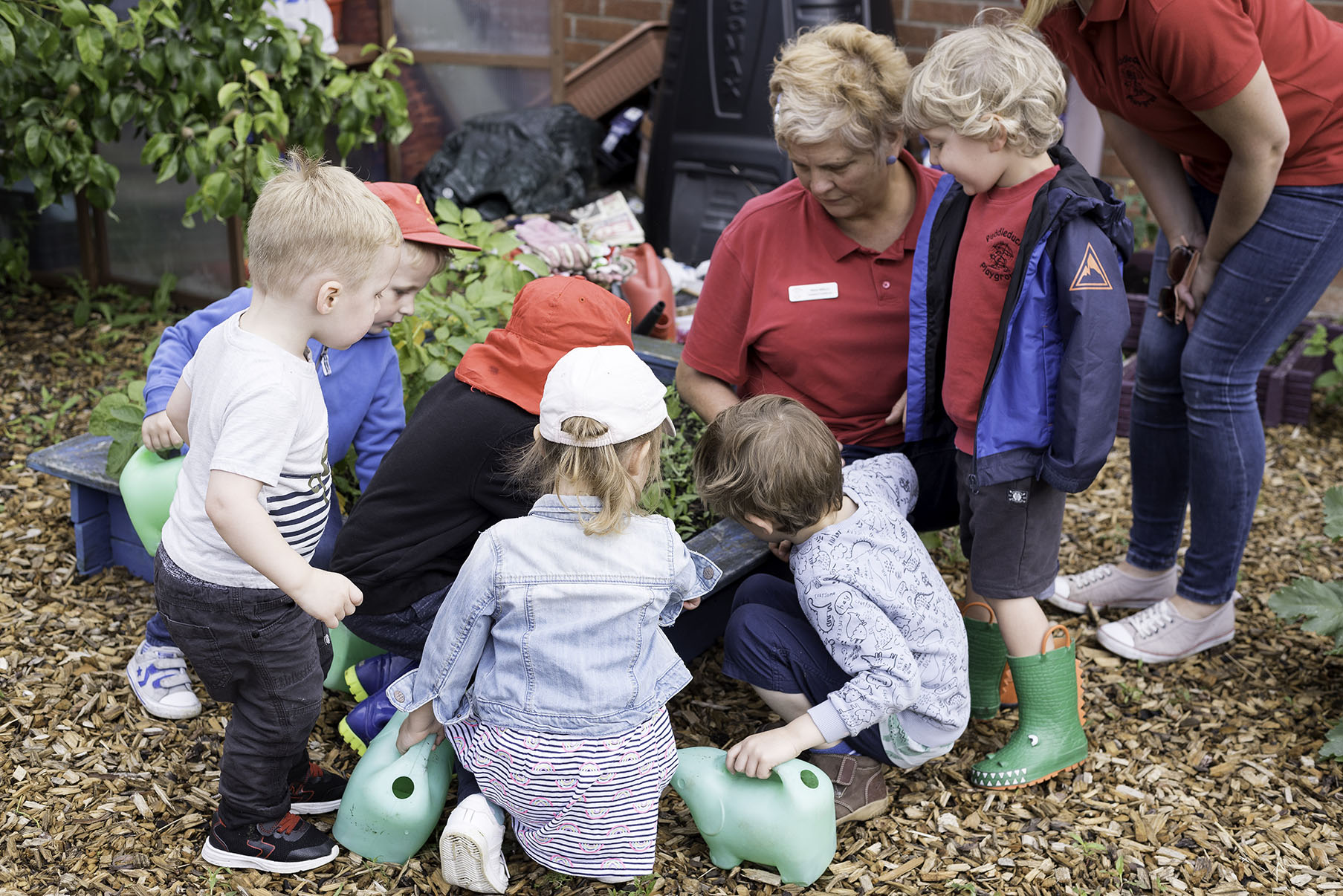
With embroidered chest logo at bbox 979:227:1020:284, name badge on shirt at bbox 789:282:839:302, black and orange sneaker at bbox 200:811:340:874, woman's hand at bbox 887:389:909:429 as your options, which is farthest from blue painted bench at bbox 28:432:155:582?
embroidered chest logo at bbox 979:227:1020:284

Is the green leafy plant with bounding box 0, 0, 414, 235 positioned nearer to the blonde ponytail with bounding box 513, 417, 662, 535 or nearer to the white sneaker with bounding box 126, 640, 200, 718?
the white sneaker with bounding box 126, 640, 200, 718

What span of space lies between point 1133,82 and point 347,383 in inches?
69.2

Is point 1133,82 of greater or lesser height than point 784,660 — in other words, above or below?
above

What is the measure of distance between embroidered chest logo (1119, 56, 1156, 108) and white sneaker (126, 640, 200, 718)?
2.36 metres

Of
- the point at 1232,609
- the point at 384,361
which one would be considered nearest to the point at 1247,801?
the point at 1232,609

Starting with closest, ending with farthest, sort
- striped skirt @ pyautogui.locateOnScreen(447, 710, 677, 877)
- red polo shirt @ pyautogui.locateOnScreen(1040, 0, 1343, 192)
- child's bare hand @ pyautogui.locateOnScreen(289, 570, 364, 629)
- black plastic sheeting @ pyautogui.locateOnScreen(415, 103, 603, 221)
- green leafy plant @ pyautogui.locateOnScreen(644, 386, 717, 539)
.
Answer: child's bare hand @ pyautogui.locateOnScreen(289, 570, 364, 629), striped skirt @ pyautogui.locateOnScreen(447, 710, 677, 877), red polo shirt @ pyautogui.locateOnScreen(1040, 0, 1343, 192), green leafy plant @ pyautogui.locateOnScreen(644, 386, 717, 539), black plastic sheeting @ pyautogui.locateOnScreen(415, 103, 603, 221)

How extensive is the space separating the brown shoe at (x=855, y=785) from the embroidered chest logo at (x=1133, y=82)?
149 centimetres

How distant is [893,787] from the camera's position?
239 cm

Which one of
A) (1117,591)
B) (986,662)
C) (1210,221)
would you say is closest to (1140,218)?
(1210,221)

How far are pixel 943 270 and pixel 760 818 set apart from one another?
1.17 meters

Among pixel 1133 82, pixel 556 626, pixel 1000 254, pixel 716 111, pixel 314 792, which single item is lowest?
pixel 314 792

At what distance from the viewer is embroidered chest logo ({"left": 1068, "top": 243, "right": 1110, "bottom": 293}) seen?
2.07m

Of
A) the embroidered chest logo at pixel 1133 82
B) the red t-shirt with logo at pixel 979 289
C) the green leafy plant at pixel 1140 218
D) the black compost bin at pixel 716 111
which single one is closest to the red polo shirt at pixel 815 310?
the red t-shirt with logo at pixel 979 289

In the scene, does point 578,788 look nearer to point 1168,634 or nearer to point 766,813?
point 766,813
